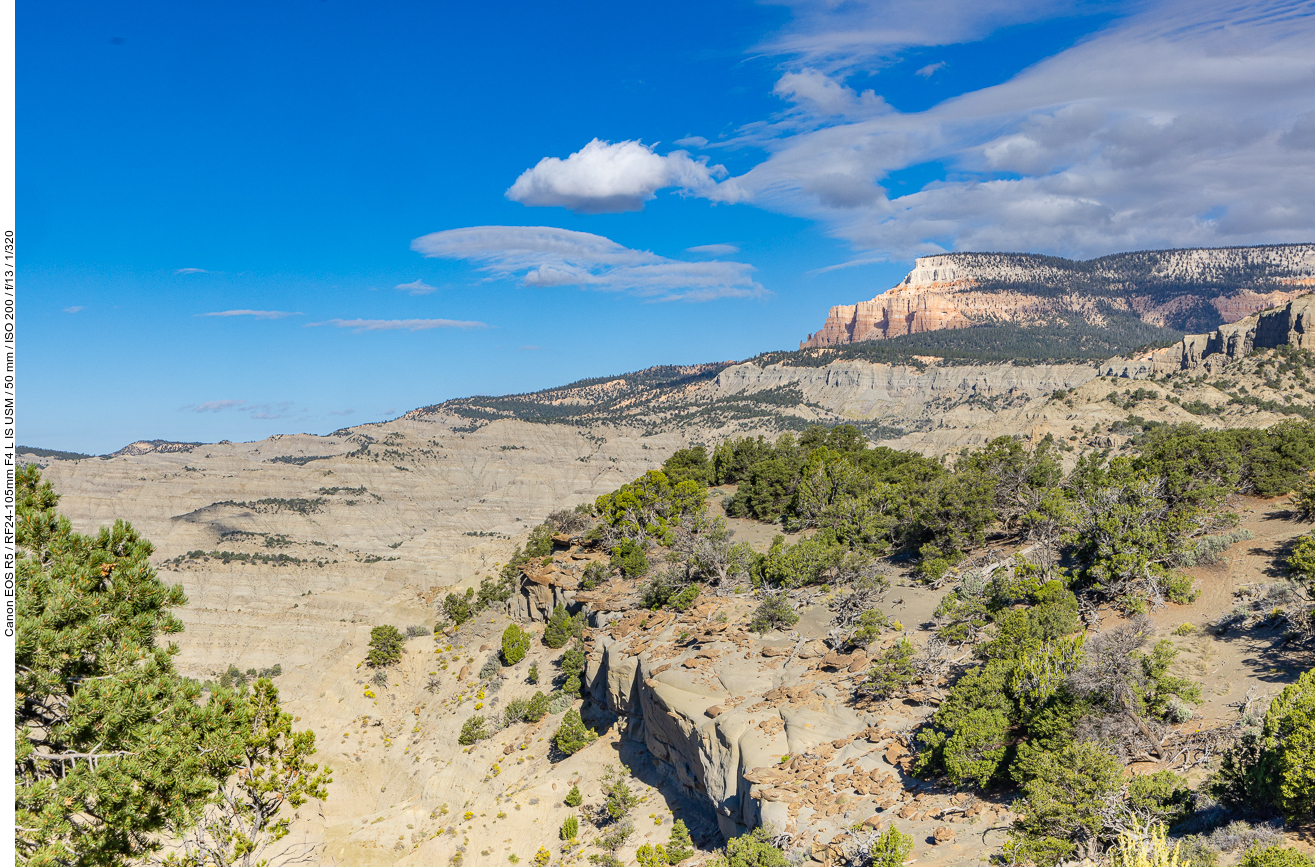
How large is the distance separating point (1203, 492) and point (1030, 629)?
41.1ft

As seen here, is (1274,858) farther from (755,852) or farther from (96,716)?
(96,716)

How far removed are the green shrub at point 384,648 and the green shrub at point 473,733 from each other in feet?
31.6

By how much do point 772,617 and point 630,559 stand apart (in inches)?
440

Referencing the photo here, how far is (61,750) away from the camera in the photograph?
11125 mm

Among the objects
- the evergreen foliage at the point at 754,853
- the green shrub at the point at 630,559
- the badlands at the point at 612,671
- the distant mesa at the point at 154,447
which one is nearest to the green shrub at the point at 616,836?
the badlands at the point at 612,671

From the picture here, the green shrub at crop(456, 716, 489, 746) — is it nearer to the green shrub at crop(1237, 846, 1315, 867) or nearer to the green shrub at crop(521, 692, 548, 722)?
the green shrub at crop(521, 692, 548, 722)

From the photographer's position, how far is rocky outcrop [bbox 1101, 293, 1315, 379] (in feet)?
259

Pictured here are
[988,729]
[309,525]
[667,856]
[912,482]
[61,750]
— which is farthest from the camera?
[309,525]

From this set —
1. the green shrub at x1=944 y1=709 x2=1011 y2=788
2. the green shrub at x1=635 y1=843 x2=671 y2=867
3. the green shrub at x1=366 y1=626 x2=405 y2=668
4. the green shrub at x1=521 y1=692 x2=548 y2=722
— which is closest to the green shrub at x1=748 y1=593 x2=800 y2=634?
the green shrub at x1=635 y1=843 x2=671 y2=867

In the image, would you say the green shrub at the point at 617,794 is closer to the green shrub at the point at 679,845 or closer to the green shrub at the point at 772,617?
the green shrub at the point at 679,845

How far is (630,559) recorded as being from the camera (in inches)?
1412

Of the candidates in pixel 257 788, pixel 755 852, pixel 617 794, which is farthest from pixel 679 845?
pixel 257 788

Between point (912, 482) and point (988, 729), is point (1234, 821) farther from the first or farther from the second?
point (912, 482)

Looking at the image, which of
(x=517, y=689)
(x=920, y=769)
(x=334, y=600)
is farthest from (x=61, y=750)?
(x=334, y=600)
